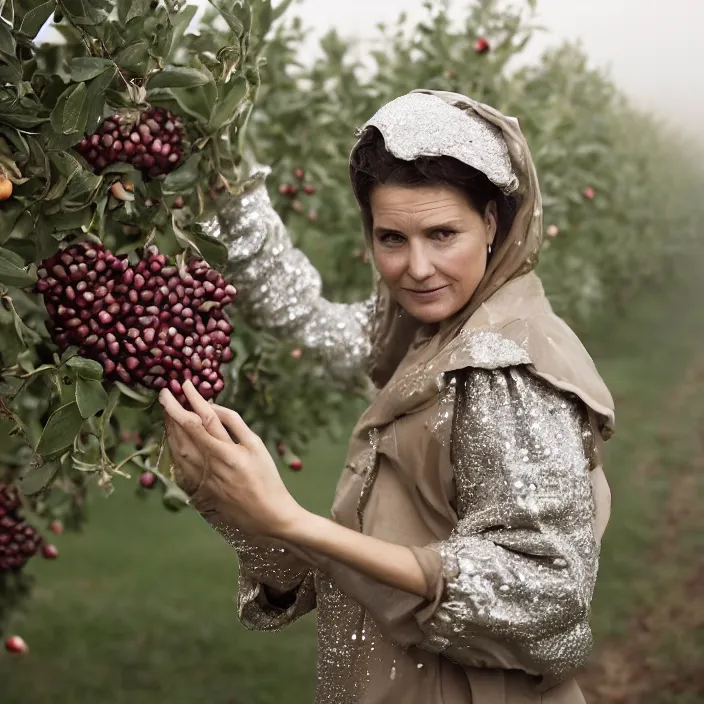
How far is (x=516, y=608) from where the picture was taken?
3.49 ft

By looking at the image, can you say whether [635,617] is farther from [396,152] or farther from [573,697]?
[396,152]

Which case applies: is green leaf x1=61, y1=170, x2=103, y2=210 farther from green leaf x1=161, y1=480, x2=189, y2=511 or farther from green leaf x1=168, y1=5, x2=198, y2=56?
green leaf x1=161, y1=480, x2=189, y2=511

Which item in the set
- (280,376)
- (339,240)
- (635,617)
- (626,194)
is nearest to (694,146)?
(626,194)

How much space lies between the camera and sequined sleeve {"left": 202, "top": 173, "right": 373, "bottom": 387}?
4.50ft

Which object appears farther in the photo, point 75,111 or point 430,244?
point 430,244

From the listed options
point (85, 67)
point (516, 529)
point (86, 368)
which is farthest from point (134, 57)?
point (516, 529)

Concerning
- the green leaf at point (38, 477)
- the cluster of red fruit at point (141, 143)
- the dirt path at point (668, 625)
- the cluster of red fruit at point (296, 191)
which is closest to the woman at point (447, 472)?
the green leaf at point (38, 477)

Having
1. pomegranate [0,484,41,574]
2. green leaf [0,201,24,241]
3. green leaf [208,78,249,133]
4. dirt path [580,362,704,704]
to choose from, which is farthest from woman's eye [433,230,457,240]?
dirt path [580,362,704,704]

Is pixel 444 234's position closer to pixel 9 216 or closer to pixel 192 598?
pixel 9 216

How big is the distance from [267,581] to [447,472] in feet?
0.96

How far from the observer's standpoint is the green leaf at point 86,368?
92 centimetres

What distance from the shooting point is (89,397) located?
3.02ft

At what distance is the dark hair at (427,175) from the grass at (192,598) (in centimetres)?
175

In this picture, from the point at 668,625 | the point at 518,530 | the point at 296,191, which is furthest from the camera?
the point at 668,625
